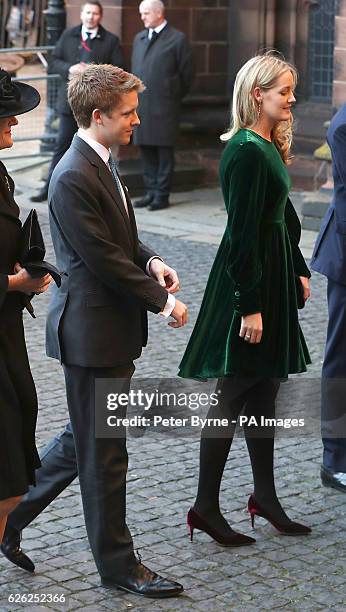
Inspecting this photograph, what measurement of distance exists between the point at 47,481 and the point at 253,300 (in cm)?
105

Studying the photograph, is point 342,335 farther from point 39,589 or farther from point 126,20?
point 126,20

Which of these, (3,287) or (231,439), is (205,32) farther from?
(3,287)

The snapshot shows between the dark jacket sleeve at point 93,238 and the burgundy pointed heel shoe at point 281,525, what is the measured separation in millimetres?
1255

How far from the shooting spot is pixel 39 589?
5.12 meters

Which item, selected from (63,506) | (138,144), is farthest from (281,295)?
(138,144)

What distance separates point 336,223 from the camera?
6367 mm

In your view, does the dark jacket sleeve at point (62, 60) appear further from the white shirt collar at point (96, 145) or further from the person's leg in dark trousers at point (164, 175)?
the white shirt collar at point (96, 145)

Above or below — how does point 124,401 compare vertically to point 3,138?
below

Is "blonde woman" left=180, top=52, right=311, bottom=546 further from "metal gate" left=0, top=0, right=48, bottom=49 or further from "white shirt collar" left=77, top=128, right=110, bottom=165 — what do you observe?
"metal gate" left=0, top=0, right=48, bottom=49

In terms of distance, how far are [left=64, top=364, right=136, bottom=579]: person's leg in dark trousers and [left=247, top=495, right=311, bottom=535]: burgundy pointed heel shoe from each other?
82 cm

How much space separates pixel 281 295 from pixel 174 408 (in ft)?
3.04

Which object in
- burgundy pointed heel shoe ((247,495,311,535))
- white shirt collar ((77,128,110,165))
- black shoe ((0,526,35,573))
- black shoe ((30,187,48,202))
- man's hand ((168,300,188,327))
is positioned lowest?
black shoe ((30,187,48,202))

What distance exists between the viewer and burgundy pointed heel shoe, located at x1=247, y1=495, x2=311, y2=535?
5.75 meters

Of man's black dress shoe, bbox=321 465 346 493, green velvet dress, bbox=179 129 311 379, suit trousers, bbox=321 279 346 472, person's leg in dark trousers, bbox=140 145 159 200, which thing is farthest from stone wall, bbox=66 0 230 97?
green velvet dress, bbox=179 129 311 379
